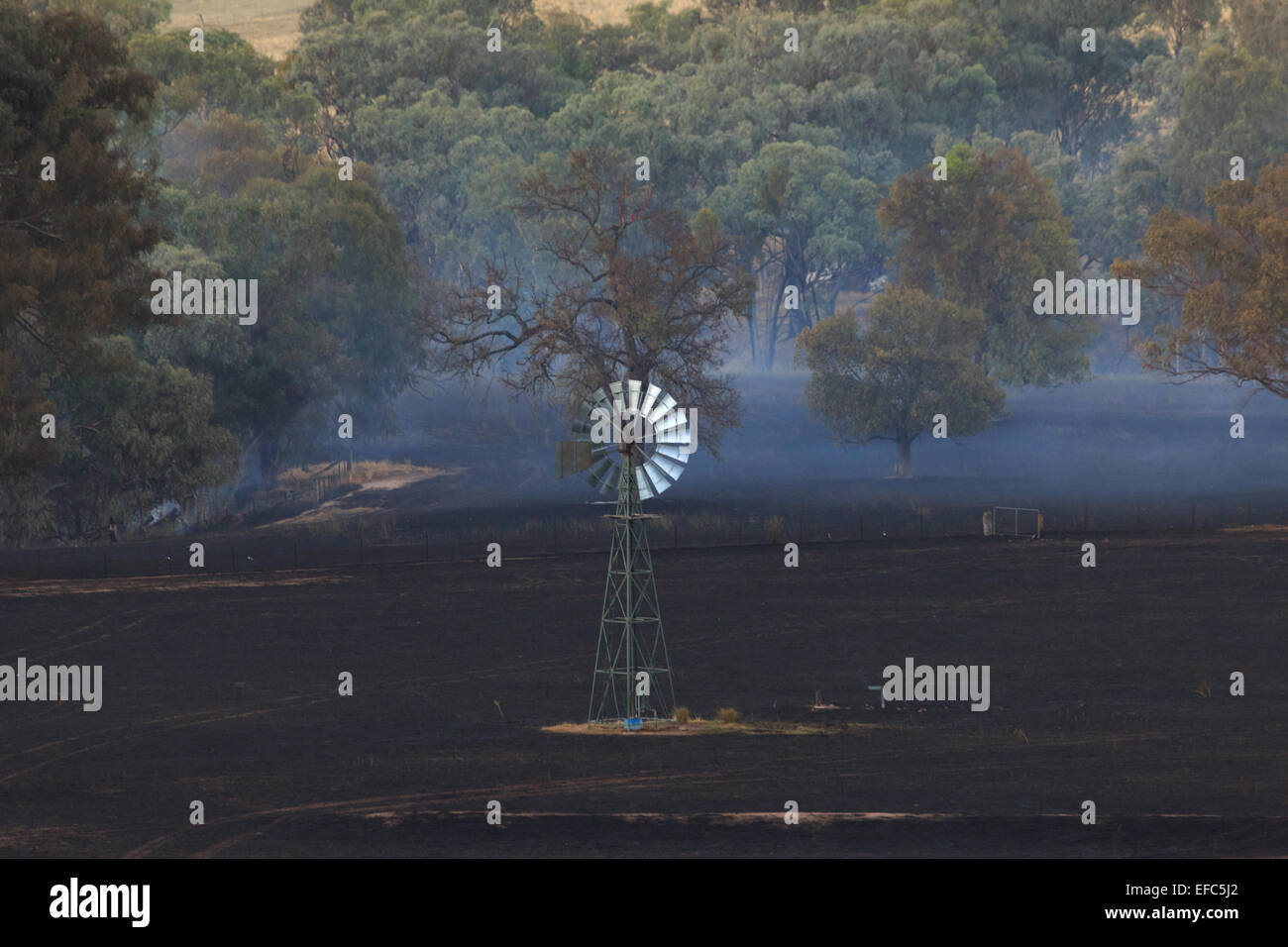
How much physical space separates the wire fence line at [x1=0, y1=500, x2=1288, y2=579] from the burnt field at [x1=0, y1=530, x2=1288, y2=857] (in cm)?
332

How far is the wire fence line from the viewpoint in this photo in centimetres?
6072

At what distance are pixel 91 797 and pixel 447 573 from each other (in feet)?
98.8

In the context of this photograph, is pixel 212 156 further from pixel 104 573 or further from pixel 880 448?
pixel 104 573

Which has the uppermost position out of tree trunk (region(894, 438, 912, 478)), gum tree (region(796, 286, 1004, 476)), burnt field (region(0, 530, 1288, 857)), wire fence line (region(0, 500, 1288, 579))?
gum tree (region(796, 286, 1004, 476))

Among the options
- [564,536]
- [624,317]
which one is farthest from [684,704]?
[624,317]

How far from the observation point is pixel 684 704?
3641 centimetres

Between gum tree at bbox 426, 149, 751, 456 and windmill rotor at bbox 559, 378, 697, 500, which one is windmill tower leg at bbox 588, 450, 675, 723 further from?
gum tree at bbox 426, 149, 751, 456

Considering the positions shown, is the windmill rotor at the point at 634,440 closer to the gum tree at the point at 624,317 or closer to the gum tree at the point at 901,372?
the gum tree at the point at 624,317

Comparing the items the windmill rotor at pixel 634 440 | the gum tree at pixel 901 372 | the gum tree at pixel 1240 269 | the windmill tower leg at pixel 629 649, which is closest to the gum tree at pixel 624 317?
the gum tree at pixel 901 372

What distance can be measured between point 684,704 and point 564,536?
34279 millimetres

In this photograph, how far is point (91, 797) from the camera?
91.5 feet

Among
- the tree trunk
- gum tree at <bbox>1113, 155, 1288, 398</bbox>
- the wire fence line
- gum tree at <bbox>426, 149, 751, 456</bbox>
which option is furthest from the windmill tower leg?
the tree trunk

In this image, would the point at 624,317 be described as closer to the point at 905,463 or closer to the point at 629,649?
the point at 905,463
